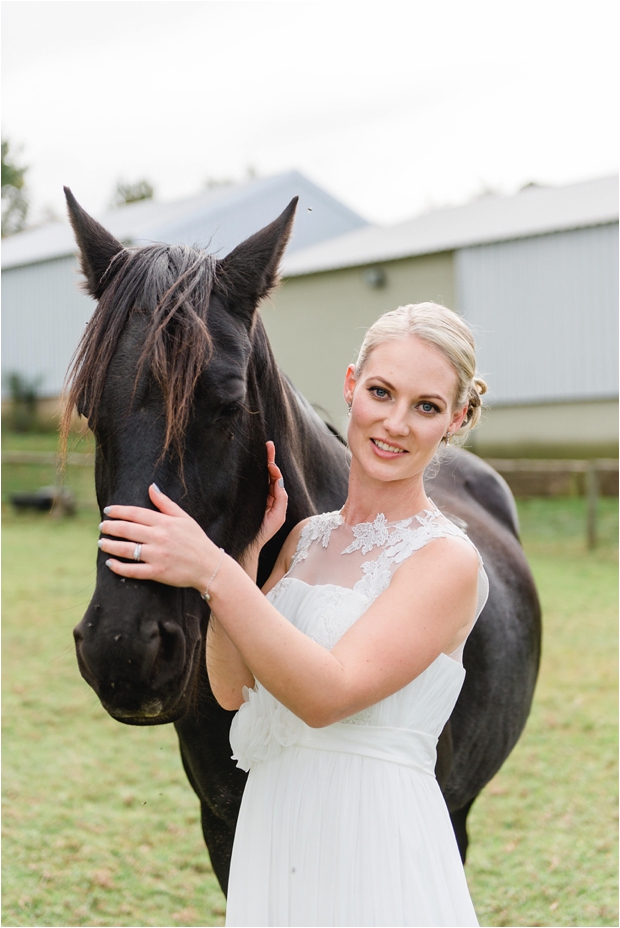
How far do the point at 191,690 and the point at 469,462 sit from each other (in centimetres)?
314

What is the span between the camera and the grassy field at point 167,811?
3787mm

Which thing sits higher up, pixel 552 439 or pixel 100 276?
pixel 100 276

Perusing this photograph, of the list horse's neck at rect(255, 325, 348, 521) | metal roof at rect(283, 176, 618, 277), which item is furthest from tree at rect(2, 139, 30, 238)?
horse's neck at rect(255, 325, 348, 521)

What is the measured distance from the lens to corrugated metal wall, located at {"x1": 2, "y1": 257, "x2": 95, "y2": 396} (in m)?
21.3

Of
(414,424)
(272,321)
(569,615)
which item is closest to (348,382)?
(414,424)

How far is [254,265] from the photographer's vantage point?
201 centimetres

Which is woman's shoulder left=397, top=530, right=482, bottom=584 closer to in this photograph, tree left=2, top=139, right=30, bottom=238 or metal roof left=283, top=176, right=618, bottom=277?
metal roof left=283, top=176, right=618, bottom=277

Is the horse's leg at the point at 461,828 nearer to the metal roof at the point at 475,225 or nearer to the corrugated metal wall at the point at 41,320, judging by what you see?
the metal roof at the point at 475,225

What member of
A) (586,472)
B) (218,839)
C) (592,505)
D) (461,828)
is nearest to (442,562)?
(218,839)

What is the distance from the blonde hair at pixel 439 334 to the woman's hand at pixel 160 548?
72cm

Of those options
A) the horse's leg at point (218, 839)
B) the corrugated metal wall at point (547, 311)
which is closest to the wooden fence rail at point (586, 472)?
the corrugated metal wall at point (547, 311)

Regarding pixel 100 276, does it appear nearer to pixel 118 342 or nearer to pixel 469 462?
pixel 118 342

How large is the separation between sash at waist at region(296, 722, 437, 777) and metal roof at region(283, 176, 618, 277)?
14.1m

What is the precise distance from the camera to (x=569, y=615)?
8.69m
